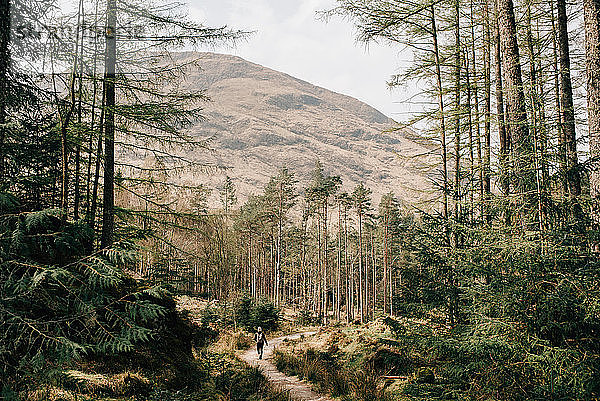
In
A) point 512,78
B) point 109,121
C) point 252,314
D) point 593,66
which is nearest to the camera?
point 593,66

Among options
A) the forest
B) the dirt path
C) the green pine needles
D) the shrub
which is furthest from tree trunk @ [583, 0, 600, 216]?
the shrub

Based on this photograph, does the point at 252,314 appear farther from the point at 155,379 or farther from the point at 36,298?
the point at 36,298

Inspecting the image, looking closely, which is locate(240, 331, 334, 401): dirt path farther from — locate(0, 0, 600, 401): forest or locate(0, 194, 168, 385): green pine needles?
locate(0, 194, 168, 385): green pine needles

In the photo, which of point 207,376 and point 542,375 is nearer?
point 542,375

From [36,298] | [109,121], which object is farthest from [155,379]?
[109,121]

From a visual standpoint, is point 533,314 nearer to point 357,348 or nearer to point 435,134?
point 435,134

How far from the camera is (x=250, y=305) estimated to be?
25.2 meters

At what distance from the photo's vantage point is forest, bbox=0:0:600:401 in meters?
4.12

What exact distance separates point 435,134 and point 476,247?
6062mm

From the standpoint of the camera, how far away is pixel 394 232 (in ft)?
23.1

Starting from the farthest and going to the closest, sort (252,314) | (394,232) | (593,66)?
(252,314)
(394,232)
(593,66)

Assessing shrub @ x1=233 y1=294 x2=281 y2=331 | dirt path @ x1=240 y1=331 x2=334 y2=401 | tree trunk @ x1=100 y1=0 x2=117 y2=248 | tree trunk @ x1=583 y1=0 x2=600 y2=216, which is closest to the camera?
tree trunk @ x1=583 y1=0 x2=600 y2=216

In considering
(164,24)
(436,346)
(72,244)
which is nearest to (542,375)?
(436,346)

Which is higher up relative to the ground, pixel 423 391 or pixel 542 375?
pixel 542 375
